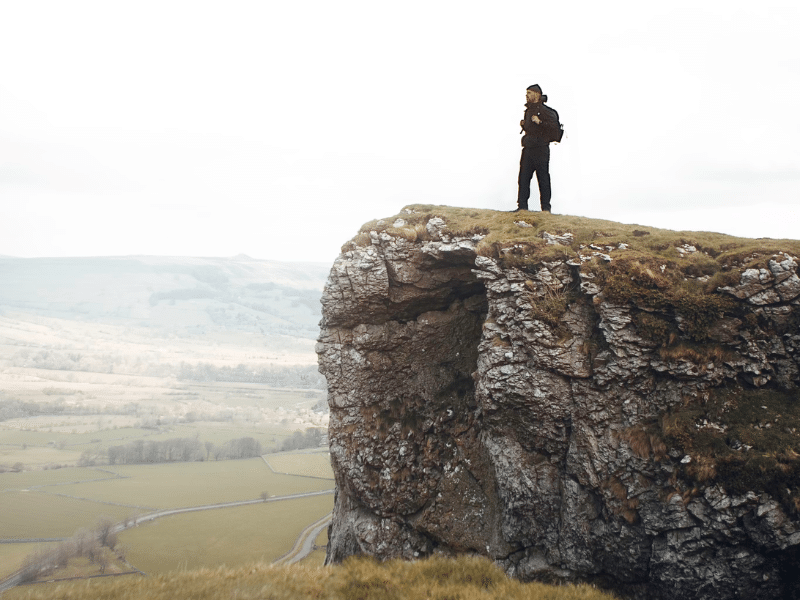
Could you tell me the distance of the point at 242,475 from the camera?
83.4 metres

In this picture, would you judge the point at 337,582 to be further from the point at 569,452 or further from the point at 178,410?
the point at 178,410

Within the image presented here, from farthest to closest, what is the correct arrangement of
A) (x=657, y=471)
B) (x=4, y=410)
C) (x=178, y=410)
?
(x=178, y=410), (x=4, y=410), (x=657, y=471)

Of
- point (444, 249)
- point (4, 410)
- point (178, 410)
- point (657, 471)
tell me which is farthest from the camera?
point (178, 410)

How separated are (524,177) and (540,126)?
6.28 feet

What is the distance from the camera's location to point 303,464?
9188 centimetres

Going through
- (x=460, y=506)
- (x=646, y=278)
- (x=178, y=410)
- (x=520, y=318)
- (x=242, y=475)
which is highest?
(x=646, y=278)

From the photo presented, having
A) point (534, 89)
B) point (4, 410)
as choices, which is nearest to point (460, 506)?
point (534, 89)

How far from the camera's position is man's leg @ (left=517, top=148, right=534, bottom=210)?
18.1m

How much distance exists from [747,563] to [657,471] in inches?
94.4

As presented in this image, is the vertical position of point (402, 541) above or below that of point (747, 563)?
below

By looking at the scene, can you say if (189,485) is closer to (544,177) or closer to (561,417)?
(544,177)

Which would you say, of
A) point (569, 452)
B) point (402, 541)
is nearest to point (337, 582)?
point (402, 541)

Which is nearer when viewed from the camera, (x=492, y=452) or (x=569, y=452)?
(x=569, y=452)

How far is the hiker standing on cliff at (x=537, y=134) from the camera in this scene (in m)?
17.7
